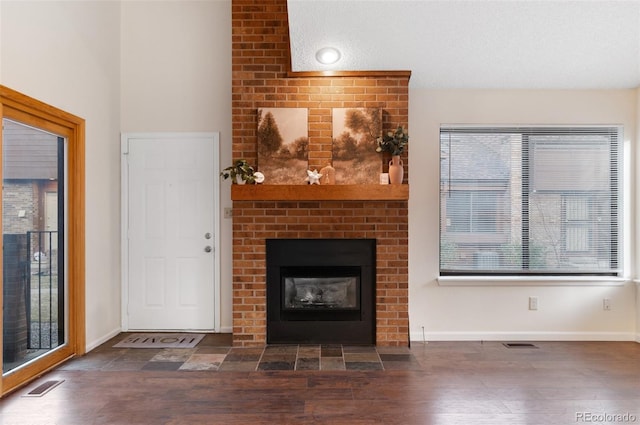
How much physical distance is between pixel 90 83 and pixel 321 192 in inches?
88.2

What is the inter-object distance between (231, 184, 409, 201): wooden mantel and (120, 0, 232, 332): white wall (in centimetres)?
76

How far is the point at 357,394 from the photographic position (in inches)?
97.5

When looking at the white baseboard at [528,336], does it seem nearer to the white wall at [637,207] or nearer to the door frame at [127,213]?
the white wall at [637,207]

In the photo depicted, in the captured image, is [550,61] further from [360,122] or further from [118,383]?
[118,383]

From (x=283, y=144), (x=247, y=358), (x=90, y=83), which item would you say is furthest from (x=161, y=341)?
(x=90, y=83)

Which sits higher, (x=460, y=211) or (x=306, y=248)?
(x=460, y=211)

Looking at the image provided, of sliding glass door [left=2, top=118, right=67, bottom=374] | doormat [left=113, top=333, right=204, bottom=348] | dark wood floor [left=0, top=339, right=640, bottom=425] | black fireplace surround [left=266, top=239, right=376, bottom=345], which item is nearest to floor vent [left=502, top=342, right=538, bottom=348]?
dark wood floor [left=0, top=339, right=640, bottom=425]

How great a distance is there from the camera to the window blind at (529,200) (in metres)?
3.68

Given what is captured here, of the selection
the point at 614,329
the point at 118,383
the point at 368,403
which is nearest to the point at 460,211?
the point at 614,329

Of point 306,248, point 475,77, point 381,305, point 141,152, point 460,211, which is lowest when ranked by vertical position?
point 381,305

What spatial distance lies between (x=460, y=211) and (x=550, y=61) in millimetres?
1474

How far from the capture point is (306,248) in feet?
11.3

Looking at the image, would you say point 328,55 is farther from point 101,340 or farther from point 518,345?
point 101,340

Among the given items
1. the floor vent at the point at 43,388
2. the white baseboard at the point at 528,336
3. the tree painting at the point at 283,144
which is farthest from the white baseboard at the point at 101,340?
the white baseboard at the point at 528,336
